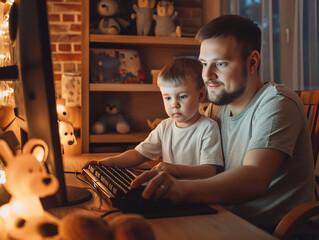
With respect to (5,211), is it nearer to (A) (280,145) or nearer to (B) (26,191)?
(B) (26,191)

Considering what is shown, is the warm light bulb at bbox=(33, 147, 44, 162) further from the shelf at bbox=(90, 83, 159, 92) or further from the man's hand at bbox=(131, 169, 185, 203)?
the shelf at bbox=(90, 83, 159, 92)

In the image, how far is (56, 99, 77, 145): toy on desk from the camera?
2.12 metres

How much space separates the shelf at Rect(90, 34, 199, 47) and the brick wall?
0.19 m

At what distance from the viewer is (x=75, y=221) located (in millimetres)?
506

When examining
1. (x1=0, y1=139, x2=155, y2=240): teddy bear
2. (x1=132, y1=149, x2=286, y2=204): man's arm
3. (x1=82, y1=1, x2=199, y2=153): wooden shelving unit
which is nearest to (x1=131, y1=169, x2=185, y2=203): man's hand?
(x1=132, y1=149, x2=286, y2=204): man's arm

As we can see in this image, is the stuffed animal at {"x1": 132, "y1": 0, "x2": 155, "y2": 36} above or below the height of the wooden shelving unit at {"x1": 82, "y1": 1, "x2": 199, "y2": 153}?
above

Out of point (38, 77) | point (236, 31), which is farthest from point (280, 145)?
point (38, 77)

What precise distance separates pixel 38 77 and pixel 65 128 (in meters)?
1.51

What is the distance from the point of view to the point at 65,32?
8.87 feet

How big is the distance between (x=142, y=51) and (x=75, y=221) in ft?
8.31

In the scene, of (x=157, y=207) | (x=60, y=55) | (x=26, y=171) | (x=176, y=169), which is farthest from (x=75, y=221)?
(x=60, y=55)

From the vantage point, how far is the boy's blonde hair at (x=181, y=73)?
156 cm

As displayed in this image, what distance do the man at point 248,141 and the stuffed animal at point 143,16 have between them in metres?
1.48

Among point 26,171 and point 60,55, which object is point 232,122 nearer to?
point 26,171
